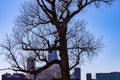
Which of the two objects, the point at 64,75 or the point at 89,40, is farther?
the point at 89,40

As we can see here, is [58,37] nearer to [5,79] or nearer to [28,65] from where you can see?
[28,65]

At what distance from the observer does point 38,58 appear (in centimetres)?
2177

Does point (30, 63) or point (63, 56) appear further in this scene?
point (30, 63)

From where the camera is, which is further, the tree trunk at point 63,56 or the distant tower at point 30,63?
the distant tower at point 30,63

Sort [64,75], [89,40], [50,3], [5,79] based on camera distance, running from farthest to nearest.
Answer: [5,79] → [89,40] → [50,3] → [64,75]

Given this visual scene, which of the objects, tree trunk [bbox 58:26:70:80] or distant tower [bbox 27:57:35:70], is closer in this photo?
tree trunk [bbox 58:26:70:80]

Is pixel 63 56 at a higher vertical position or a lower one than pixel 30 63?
higher

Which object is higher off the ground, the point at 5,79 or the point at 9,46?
the point at 9,46

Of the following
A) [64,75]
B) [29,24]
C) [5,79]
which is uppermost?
[29,24]

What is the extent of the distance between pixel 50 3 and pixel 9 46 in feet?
12.2

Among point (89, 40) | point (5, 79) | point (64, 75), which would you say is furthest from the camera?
point (5, 79)

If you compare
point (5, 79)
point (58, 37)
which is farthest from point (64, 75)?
point (5, 79)

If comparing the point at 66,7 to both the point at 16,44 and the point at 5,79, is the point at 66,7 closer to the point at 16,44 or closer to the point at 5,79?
the point at 16,44

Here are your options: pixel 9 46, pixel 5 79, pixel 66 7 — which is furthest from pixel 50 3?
pixel 5 79
